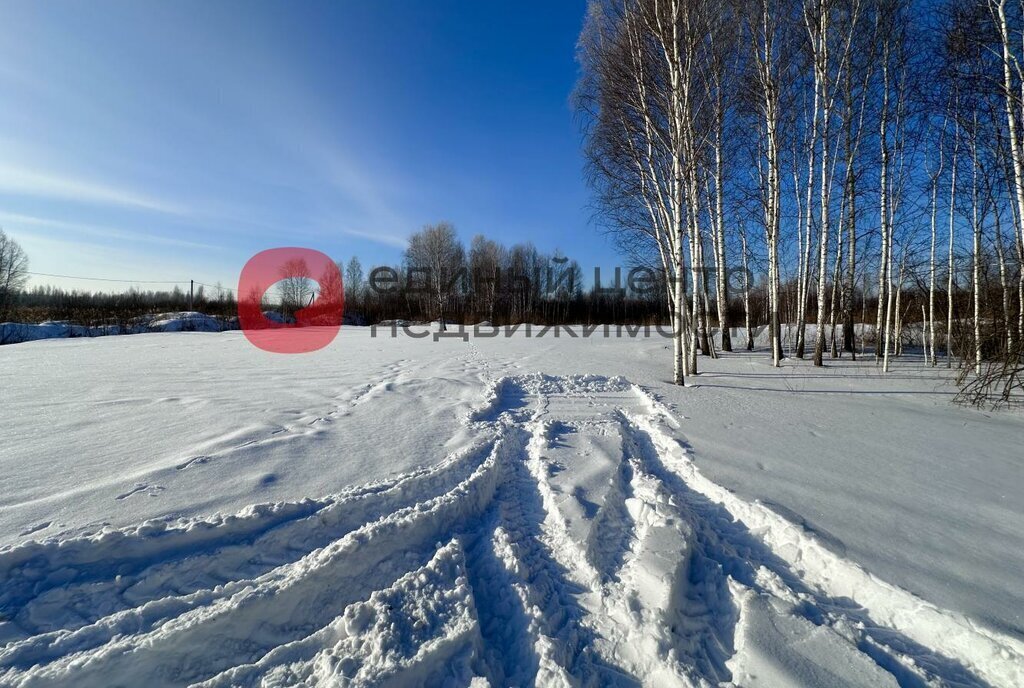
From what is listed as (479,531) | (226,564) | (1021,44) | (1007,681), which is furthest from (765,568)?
(1021,44)

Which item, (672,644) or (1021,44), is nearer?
(672,644)

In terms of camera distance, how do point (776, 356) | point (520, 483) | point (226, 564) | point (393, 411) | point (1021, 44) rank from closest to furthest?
point (226, 564) < point (520, 483) < point (393, 411) < point (1021, 44) < point (776, 356)

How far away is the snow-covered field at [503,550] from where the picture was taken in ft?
4.68

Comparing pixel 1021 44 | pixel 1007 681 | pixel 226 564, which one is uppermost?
pixel 1021 44

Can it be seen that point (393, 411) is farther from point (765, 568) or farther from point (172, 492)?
point (765, 568)

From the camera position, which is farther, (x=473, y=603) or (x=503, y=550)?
(x=503, y=550)

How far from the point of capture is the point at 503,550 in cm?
209

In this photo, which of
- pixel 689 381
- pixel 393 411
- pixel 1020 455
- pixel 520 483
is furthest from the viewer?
pixel 689 381

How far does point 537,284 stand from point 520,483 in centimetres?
3787

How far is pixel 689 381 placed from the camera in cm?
675

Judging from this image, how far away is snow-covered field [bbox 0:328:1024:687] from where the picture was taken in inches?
56.1

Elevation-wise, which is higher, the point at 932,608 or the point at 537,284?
the point at 537,284

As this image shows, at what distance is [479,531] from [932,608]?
6.95 ft

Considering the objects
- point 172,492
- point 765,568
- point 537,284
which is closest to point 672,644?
point 765,568
